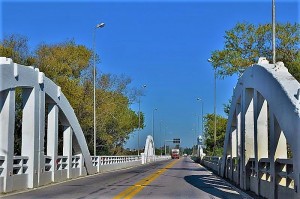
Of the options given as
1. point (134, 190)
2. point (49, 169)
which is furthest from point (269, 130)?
point (49, 169)

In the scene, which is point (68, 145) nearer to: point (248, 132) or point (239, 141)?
point (239, 141)

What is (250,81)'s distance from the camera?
62.0 ft

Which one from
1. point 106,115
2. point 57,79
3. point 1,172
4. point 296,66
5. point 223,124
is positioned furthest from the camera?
point 223,124

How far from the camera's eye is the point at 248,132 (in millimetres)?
20500

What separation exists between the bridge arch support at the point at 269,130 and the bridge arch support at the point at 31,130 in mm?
8939

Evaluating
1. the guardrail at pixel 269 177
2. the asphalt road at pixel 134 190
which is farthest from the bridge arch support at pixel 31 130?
the guardrail at pixel 269 177

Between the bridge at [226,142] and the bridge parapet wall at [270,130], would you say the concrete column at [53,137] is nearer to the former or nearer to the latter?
the bridge at [226,142]

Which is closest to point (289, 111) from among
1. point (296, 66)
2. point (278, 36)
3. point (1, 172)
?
point (1, 172)

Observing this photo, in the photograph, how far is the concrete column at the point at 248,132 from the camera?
66.6ft

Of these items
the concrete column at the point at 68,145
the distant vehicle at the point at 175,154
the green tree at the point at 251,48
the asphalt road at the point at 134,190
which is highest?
the green tree at the point at 251,48

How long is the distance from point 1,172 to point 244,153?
9680 mm

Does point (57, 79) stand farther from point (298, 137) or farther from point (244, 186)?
point (298, 137)

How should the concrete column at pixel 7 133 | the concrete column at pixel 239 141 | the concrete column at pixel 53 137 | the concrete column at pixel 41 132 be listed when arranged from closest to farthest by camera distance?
the concrete column at pixel 7 133
the concrete column at pixel 239 141
the concrete column at pixel 41 132
the concrete column at pixel 53 137

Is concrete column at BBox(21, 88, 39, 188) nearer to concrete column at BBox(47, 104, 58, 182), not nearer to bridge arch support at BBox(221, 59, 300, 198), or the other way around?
concrete column at BBox(47, 104, 58, 182)
